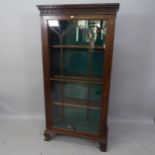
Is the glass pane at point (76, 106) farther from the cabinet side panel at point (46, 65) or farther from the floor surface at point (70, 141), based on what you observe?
the floor surface at point (70, 141)

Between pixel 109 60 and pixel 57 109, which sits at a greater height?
pixel 109 60

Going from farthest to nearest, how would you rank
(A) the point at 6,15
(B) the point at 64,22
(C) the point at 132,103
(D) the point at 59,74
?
1. (C) the point at 132,103
2. (A) the point at 6,15
3. (D) the point at 59,74
4. (B) the point at 64,22

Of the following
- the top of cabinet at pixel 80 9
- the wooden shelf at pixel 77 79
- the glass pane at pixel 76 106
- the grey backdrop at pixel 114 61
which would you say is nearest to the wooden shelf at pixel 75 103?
the glass pane at pixel 76 106

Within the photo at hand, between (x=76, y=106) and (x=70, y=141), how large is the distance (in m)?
0.41

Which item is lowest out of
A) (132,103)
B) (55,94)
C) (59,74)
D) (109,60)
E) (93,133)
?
(93,133)

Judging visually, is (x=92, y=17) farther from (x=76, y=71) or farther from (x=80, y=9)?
(x=76, y=71)

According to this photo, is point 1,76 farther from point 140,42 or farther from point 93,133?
point 140,42

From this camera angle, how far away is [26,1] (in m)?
1.75

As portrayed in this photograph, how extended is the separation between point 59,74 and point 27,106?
86 centimetres

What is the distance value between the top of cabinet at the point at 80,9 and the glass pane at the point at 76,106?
0.63 meters

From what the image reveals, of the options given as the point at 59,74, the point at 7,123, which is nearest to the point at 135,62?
the point at 59,74

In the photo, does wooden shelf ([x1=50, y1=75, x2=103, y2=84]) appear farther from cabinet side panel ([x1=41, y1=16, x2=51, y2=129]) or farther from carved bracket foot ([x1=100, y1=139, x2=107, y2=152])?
carved bracket foot ([x1=100, y1=139, x2=107, y2=152])

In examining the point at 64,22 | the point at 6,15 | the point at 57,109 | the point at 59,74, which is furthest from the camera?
the point at 6,15

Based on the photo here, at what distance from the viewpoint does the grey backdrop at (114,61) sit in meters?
1.73
